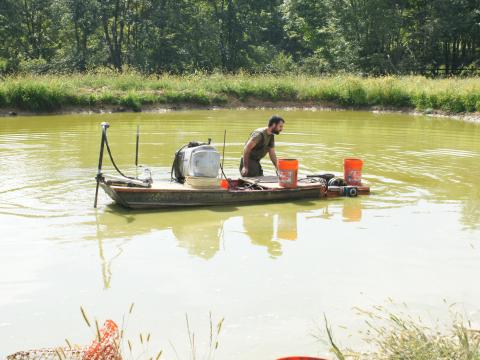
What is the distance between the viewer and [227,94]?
3002cm

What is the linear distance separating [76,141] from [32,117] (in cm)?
752

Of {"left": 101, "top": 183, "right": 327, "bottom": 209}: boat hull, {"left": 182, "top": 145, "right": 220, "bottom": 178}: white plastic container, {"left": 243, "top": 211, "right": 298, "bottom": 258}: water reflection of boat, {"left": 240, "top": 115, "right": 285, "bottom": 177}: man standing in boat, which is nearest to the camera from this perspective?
{"left": 243, "top": 211, "right": 298, "bottom": 258}: water reflection of boat

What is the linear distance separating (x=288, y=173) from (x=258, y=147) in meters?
1.14

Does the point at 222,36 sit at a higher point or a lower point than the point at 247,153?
higher

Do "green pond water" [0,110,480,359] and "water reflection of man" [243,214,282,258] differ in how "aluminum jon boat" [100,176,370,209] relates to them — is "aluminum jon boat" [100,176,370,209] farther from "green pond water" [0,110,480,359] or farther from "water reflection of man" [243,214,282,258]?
"water reflection of man" [243,214,282,258]

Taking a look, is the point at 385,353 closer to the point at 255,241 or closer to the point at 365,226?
the point at 255,241

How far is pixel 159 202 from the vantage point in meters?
9.71

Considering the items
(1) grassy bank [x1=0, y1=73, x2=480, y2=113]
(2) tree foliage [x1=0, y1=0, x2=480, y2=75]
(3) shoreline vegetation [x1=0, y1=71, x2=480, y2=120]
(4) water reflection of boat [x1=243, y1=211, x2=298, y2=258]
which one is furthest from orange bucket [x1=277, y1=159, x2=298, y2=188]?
(2) tree foliage [x1=0, y1=0, x2=480, y2=75]

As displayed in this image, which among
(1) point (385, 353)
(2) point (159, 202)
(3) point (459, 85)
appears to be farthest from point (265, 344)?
(3) point (459, 85)

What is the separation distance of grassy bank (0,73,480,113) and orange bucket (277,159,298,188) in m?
17.1

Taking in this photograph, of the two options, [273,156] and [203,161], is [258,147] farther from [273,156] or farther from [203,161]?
[203,161]

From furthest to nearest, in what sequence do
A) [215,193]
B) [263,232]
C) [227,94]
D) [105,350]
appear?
[227,94]
[215,193]
[263,232]
[105,350]

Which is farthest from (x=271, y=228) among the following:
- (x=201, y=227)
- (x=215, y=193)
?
(x=215, y=193)

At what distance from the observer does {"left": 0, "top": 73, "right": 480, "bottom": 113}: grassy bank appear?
25734 millimetres
